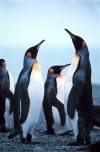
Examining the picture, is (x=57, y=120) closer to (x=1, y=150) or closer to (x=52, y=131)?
(x=52, y=131)

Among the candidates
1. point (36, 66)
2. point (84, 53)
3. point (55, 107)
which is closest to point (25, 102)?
point (36, 66)

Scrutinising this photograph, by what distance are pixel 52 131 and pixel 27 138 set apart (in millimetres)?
1069

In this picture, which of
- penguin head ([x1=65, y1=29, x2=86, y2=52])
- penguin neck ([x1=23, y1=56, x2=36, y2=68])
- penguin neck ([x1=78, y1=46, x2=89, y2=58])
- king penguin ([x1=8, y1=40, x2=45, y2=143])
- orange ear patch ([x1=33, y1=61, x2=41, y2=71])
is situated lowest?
A: king penguin ([x1=8, y1=40, x2=45, y2=143])

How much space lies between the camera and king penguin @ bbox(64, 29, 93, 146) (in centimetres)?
480

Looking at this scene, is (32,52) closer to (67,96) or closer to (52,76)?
(67,96)

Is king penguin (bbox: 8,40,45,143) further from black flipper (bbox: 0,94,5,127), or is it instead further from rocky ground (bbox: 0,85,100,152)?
black flipper (bbox: 0,94,5,127)

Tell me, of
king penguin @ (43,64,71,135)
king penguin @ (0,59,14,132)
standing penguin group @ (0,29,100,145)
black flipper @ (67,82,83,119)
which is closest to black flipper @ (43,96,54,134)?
king penguin @ (43,64,71,135)

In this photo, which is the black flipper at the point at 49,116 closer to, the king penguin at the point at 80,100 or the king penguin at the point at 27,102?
the king penguin at the point at 27,102

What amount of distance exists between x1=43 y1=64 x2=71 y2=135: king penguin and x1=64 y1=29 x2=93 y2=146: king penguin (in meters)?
1.13

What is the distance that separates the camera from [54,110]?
238 inches

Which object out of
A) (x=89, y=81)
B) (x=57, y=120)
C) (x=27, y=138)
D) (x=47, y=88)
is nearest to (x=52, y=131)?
(x=57, y=120)

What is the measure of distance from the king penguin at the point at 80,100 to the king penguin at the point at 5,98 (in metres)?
1.53

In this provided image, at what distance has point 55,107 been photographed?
6.03 m

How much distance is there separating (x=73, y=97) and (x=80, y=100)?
0.27 ft
